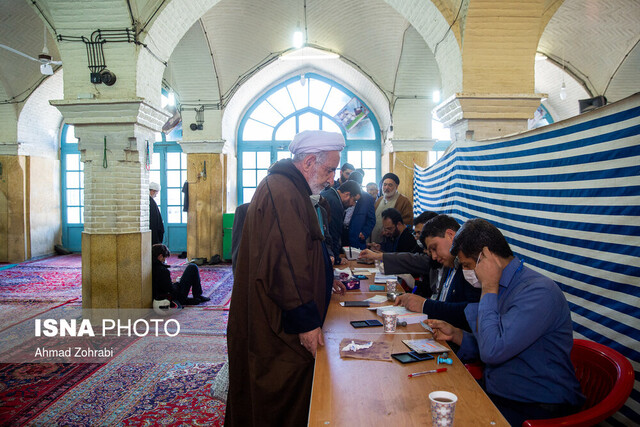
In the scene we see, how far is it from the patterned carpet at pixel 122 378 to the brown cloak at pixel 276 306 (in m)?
1.28

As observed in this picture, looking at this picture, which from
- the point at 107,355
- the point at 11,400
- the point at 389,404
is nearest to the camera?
the point at 389,404

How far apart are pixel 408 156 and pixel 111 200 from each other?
21.3 ft

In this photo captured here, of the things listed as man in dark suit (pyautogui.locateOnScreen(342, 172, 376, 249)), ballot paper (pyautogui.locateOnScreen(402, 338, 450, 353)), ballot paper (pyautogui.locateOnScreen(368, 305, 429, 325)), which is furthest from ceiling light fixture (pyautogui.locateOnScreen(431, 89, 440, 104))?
ballot paper (pyautogui.locateOnScreen(402, 338, 450, 353))

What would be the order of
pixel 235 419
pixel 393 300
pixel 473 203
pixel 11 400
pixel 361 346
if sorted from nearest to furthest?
pixel 361 346, pixel 235 419, pixel 393 300, pixel 11 400, pixel 473 203

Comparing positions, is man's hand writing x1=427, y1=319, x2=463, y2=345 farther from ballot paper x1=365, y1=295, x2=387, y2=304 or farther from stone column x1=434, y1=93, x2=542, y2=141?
stone column x1=434, y1=93, x2=542, y2=141

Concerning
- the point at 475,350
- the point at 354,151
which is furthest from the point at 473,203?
the point at 354,151

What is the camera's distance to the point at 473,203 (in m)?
3.90

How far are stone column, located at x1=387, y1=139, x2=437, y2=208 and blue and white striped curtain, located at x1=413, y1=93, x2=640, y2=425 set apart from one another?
6524 millimetres

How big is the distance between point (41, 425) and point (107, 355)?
1.39 m

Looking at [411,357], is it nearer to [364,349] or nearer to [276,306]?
[364,349]

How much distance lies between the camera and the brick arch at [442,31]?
495 centimetres

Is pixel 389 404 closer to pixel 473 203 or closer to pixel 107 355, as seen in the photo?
pixel 473 203

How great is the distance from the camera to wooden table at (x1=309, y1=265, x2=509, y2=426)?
139 centimetres

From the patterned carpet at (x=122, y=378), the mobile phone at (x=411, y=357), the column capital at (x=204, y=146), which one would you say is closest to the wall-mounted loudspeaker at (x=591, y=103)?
the column capital at (x=204, y=146)
